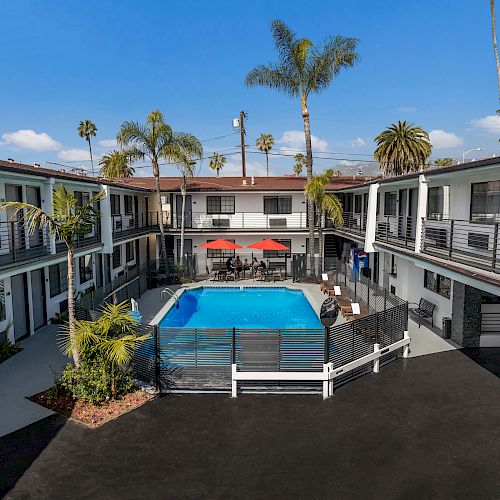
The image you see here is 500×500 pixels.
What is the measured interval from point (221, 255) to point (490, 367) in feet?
72.3

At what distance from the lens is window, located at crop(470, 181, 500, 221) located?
13727 millimetres

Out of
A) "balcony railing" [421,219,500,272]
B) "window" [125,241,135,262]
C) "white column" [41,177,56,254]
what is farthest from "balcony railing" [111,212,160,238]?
"balcony railing" [421,219,500,272]

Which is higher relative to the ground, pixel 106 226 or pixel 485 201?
pixel 485 201

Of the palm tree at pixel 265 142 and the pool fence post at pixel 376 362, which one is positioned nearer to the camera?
the pool fence post at pixel 376 362

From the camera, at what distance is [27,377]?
487 inches

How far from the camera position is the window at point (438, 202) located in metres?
16.8

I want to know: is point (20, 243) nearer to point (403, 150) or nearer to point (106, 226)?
point (106, 226)

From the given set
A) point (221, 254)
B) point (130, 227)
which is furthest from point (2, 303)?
point (221, 254)

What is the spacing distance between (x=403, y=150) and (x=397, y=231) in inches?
895

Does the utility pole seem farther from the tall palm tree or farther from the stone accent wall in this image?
the stone accent wall

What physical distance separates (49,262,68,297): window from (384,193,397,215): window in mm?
17500

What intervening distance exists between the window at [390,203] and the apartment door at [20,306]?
60.8 feet

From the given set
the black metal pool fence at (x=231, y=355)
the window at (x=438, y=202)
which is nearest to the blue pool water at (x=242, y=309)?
the window at (x=438, y=202)

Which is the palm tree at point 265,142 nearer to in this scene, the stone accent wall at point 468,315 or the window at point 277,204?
the window at point 277,204
